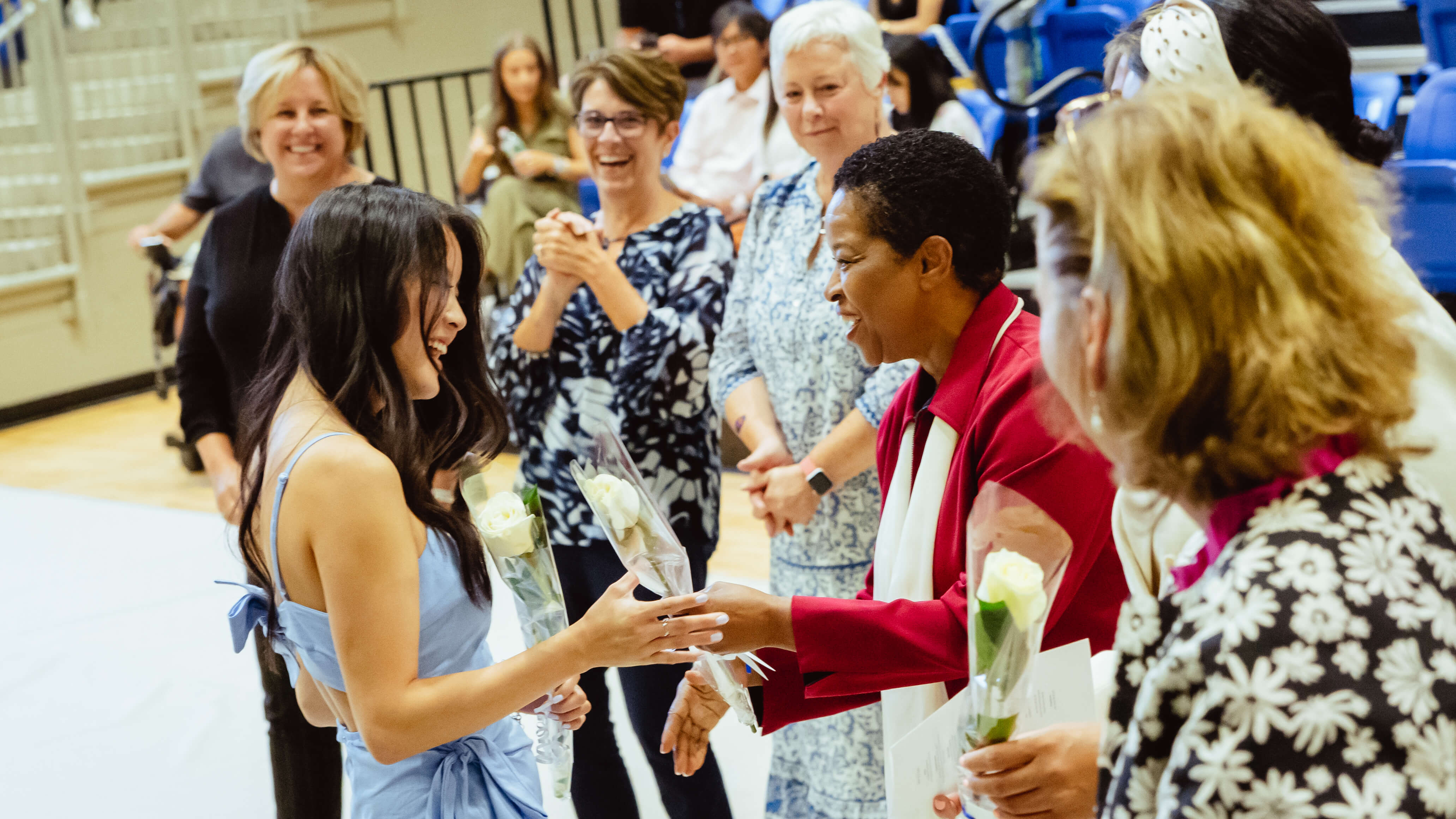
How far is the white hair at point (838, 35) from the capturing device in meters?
2.34

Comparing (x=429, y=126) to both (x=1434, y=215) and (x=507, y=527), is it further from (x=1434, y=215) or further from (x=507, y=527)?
(x=507, y=527)

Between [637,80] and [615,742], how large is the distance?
1318mm

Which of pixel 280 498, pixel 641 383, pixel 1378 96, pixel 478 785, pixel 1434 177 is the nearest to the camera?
pixel 280 498

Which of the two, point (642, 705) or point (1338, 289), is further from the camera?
point (642, 705)

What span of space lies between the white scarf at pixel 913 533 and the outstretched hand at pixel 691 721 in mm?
233

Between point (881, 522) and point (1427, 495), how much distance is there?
84cm

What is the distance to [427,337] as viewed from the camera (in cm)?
156

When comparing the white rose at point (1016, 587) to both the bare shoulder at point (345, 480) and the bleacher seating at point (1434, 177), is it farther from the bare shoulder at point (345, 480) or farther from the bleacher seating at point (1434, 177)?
the bleacher seating at point (1434, 177)

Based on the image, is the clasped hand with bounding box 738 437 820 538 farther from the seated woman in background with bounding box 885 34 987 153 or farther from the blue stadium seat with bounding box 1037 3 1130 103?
the blue stadium seat with bounding box 1037 3 1130 103

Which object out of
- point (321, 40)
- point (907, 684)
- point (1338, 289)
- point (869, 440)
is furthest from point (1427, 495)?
point (321, 40)

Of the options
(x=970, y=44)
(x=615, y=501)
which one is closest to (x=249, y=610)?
(x=615, y=501)

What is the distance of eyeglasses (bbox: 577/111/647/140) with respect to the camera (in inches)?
98.9

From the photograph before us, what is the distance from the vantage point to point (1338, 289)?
806 millimetres

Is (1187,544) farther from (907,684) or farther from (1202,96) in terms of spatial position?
(907,684)
